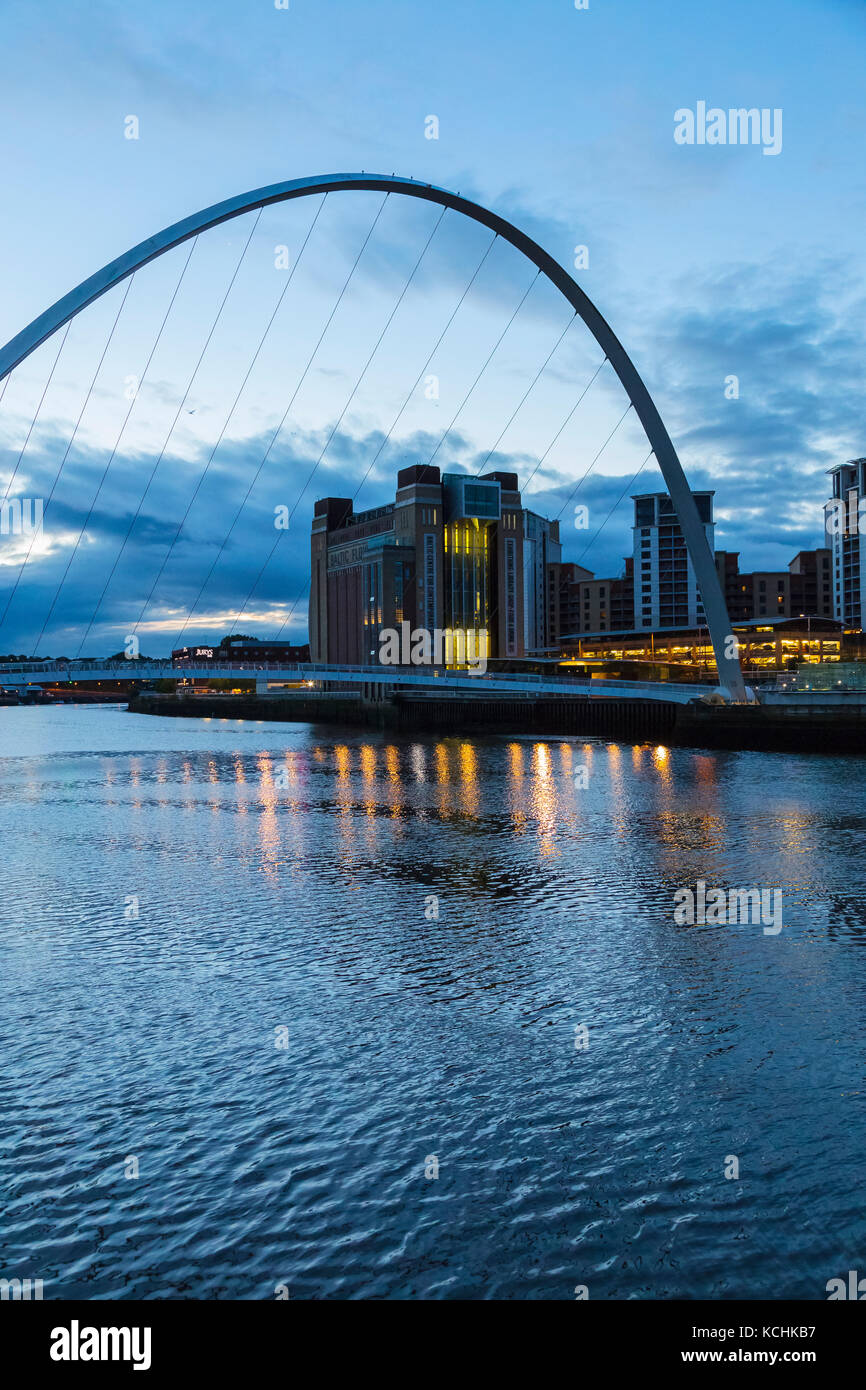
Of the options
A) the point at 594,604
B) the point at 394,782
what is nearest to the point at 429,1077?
the point at 394,782

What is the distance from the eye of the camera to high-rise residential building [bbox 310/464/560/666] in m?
138

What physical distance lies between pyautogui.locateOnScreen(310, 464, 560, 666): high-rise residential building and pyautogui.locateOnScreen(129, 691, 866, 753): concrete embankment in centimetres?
2925

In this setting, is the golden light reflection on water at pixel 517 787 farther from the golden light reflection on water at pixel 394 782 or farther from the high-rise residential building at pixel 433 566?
the high-rise residential building at pixel 433 566

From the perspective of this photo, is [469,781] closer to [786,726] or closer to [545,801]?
[545,801]

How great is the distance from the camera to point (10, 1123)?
22.4 feet

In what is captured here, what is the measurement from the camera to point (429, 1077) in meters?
7.59

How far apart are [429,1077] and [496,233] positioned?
38767 mm

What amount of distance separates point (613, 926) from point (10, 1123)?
7.67 m

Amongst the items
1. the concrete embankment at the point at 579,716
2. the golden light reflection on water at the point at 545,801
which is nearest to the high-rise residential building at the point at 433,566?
the concrete embankment at the point at 579,716

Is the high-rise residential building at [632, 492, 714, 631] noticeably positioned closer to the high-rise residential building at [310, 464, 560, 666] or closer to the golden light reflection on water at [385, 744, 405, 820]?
the high-rise residential building at [310, 464, 560, 666]

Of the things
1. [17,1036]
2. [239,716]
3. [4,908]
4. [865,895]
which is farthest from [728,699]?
[239,716]

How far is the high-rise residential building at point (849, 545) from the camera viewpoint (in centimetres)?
13288

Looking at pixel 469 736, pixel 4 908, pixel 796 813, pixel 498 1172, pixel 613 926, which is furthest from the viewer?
pixel 469 736
